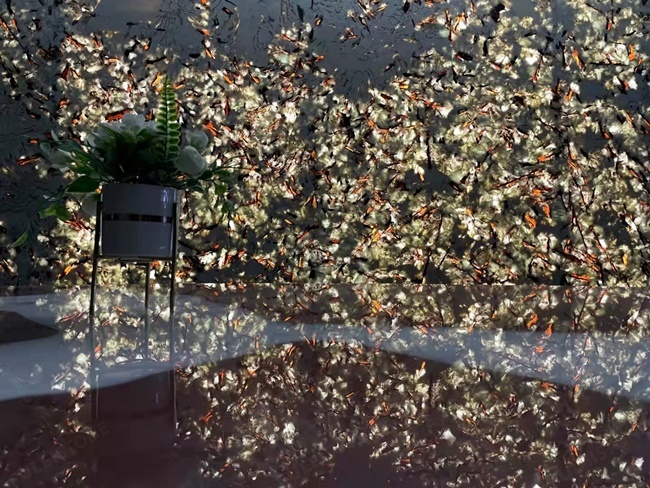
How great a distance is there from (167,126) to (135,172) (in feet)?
0.51

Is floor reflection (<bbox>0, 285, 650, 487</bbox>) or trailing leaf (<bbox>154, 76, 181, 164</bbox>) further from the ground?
→ trailing leaf (<bbox>154, 76, 181, 164</bbox>)

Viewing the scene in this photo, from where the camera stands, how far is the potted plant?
164 centimetres

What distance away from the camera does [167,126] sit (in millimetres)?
1633

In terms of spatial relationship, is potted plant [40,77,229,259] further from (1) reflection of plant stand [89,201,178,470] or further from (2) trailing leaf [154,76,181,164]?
(1) reflection of plant stand [89,201,178,470]

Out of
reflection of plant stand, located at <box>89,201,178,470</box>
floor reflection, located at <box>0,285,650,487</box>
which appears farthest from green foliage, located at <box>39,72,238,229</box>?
reflection of plant stand, located at <box>89,201,178,470</box>

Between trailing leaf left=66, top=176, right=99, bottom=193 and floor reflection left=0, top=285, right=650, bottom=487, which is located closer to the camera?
floor reflection left=0, top=285, right=650, bottom=487

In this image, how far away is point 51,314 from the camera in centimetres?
189

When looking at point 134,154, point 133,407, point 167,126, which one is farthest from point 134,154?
point 133,407

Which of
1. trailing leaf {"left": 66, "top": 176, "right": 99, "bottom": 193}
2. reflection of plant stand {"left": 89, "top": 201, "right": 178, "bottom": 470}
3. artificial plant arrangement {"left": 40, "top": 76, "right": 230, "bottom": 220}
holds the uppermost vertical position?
artificial plant arrangement {"left": 40, "top": 76, "right": 230, "bottom": 220}

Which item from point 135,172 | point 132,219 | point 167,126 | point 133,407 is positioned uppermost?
point 167,126

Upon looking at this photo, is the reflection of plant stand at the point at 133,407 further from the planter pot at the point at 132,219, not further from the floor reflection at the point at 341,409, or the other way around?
the planter pot at the point at 132,219

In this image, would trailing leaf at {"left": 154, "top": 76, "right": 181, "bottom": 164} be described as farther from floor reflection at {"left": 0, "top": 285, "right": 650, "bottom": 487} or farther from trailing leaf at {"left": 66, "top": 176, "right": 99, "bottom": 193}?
floor reflection at {"left": 0, "top": 285, "right": 650, "bottom": 487}

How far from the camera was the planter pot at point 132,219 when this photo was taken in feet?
5.41

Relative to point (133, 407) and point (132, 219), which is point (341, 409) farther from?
point (132, 219)
